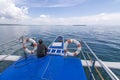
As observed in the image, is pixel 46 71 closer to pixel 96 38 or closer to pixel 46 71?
pixel 46 71

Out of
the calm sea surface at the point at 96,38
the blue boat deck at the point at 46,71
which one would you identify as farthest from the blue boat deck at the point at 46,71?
the calm sea surface at the point at 96,38

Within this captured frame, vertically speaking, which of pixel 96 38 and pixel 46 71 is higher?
pixel 46 71

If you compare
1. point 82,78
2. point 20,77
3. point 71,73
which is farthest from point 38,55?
point 82,78

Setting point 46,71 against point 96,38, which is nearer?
point 46,71

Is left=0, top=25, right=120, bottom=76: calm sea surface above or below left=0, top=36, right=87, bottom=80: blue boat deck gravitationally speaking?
below

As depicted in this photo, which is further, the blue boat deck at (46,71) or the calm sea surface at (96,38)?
the calm sea surface at (96,38)

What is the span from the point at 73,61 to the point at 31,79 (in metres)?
2.51

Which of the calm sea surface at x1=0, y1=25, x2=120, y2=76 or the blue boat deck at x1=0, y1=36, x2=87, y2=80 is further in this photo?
the calm sea surface at x1=0, y1=25, x2=120, y2=76

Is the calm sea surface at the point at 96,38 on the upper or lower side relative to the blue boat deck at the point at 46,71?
lower

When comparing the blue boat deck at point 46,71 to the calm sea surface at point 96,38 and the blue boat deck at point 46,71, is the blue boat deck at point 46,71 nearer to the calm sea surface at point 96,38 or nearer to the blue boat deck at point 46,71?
the blue boat deck at point 46,71

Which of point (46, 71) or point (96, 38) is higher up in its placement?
point (46, 71)

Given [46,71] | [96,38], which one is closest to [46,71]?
[46,71]

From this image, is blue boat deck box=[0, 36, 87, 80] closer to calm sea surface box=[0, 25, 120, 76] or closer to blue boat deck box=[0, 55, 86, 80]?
blue boat deck box=[0, 55, 86, 80]

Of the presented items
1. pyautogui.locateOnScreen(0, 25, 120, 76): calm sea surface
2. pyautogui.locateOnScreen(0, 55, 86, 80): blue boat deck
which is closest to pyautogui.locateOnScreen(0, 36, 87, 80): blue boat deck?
pyautogui.locateOnScreen(0, 55, 86, 80): blue boat deck
